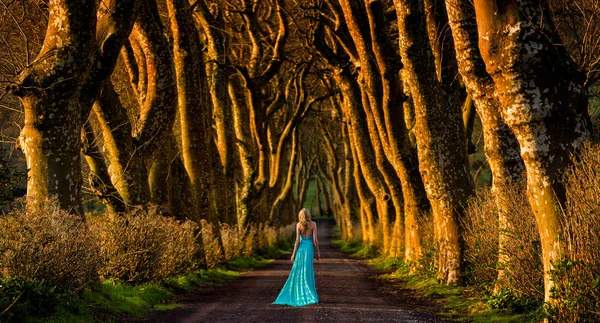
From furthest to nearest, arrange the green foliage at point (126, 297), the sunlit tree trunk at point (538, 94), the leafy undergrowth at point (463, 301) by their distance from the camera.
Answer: the green foliage at point (126, 297) < the leafy undergrowth at point (463, 301) < the sunlit tree trunk at point (538, 94)

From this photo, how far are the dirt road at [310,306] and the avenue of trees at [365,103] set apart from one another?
5.26 feet

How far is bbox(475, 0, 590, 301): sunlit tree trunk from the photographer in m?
8.42

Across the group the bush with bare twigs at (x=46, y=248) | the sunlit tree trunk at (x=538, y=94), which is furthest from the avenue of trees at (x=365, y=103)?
the bush with bare twigs at (x=46, y=248)

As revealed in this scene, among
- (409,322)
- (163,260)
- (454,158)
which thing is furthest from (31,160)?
(454,158)

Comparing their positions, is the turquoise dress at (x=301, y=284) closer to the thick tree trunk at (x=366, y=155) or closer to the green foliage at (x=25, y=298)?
the green foliage at (x=25, y=298)

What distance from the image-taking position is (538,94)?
27.7 ft

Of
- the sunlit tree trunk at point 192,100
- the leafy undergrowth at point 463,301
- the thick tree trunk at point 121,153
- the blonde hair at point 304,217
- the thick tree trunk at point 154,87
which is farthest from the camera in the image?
the sunlit tree trunk at point 192,100

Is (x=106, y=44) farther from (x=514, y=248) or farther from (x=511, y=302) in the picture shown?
(x=511, y=302)

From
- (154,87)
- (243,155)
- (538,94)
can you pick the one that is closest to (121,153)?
(154,87)

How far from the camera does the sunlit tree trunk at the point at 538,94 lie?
27.6ft

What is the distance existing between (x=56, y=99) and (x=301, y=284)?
6.31 metres

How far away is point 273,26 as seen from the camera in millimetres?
32875

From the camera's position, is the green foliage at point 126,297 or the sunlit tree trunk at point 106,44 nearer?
the green foliage at point 126,297

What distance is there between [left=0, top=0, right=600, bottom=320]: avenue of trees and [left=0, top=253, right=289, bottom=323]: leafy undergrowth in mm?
1683
